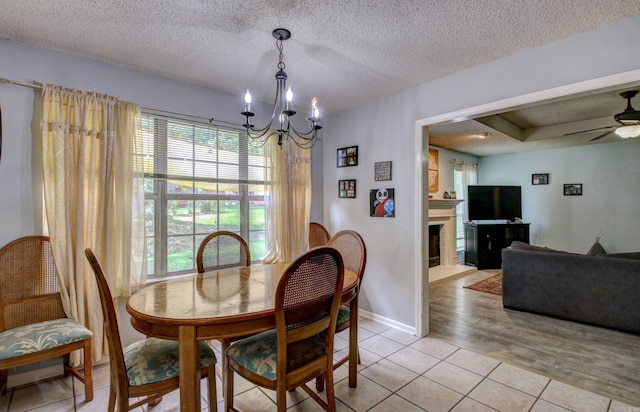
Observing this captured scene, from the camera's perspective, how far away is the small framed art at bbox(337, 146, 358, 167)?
360 cm

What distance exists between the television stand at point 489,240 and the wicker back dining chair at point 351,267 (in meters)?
4.42

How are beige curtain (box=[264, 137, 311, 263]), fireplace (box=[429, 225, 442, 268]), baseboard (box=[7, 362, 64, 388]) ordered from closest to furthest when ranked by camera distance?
baseboard (box=[7, 362, 64, 388])
beige curtain (box=[264, 137, 311, 263])
fireplace (box=[429, 225, 442, 268])

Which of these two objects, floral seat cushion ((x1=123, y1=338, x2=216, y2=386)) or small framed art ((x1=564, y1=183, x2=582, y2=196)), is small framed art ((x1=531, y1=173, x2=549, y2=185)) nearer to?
small framed art ((x1=564, y1=183, x2=582, y2=196))

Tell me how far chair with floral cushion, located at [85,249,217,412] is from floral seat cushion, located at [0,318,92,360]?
2.03 ft

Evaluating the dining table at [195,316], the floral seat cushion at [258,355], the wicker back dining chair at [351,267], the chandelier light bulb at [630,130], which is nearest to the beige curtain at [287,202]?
the wicker back dining chair at [351,267]

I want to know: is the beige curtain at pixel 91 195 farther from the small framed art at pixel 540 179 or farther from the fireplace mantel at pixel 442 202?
the small framed art at pixel 540 179

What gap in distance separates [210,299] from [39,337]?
120 centimetres

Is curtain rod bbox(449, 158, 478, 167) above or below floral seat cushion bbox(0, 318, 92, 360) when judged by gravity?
above

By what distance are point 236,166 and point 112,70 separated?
1.30m

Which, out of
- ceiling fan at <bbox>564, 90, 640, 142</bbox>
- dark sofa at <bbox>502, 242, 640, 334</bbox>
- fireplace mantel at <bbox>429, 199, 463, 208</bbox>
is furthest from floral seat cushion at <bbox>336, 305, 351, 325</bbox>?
fireplace mantel at <bbox>429, 199, 463, 208</bbox>

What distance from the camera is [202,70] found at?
2598 mm

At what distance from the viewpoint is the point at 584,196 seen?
18.5 ft

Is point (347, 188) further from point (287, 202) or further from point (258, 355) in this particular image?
point (258, 355)

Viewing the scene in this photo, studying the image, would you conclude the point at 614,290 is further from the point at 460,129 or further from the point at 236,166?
the point at 236,166
